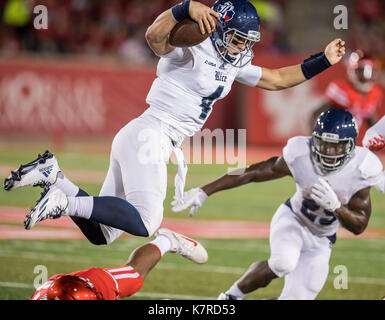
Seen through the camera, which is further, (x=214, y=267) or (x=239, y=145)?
(x=239, y=145)

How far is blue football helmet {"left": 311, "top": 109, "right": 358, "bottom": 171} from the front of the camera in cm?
462

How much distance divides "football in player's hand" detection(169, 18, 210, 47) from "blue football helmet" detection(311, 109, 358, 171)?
104cm

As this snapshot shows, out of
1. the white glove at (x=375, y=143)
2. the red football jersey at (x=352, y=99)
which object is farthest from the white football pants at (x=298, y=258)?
the red football jersey at (x=352, y=99)

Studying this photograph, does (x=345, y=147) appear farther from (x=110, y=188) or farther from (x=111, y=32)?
(x=111, y=32)

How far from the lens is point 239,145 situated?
16.4 m

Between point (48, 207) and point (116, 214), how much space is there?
1.31 ft

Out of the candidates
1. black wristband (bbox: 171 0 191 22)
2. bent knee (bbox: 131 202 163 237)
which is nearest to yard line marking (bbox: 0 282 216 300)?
bent knee (bbox: 131 202 163 237)

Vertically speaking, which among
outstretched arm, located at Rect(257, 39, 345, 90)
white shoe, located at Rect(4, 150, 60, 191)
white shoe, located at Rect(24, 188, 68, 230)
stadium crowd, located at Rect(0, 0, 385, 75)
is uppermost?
stadium crowd, located at Rect(0, 0, 385, 75)

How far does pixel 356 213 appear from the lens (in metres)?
4.64

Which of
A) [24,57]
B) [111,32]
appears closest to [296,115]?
[111,32]

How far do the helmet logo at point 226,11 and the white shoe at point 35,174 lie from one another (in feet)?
4.42

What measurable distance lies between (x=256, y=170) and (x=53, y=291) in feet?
5.43

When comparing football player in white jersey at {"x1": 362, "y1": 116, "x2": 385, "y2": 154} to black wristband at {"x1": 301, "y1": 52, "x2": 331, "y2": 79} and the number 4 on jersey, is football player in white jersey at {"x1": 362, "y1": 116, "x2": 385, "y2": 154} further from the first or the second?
the number 4 on jersey

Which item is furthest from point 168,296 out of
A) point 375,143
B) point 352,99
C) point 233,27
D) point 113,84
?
point 113,84
